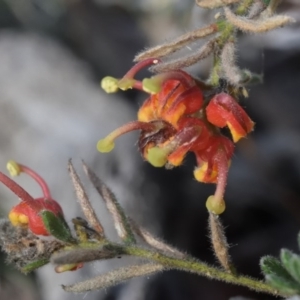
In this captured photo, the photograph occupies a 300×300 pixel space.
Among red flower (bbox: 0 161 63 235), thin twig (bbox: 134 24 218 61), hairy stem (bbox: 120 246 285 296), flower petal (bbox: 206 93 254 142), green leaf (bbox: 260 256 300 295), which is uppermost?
thin twig (bbox: 134 24 218 61)

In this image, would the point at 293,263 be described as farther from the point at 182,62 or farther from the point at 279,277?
the point at 182,62

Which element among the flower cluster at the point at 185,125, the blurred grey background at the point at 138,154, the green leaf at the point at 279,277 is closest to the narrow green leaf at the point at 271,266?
the green leaf at the point at 279,277

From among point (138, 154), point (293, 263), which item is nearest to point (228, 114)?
point (293, 263)

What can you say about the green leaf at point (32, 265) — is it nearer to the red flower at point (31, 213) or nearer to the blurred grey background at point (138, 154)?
the red flower at point (31, 213)

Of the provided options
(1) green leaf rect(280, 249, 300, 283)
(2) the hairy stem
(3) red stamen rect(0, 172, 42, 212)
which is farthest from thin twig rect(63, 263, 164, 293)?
(1) green leaf rect(280, 249, 300, 283)

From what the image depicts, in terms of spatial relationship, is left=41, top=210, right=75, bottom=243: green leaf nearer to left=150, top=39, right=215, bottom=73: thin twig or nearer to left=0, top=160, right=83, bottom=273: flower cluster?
left=0, top=160, right=83, bottom=273: flower cluster

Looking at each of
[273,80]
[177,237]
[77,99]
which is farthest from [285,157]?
[77,99]
